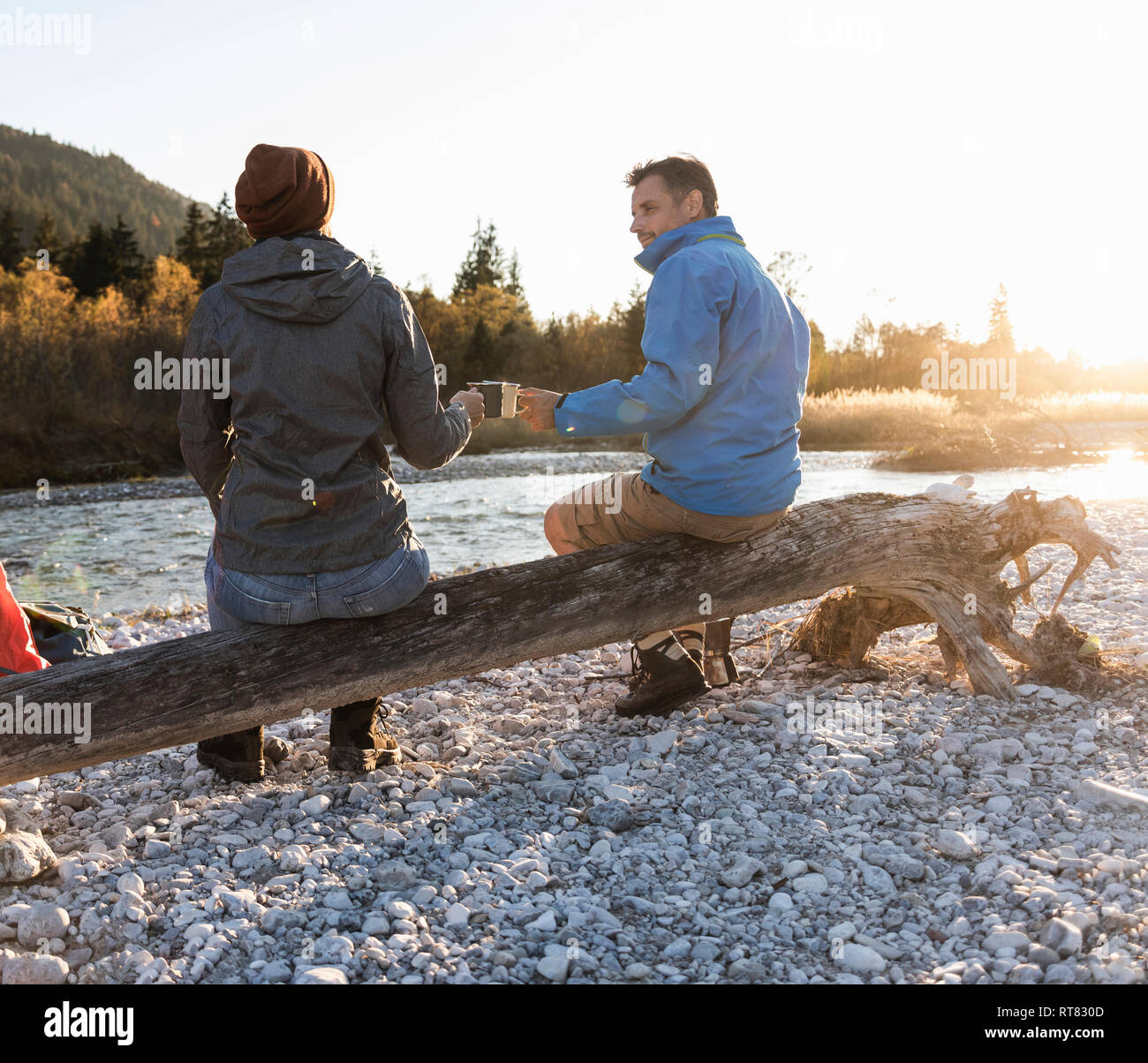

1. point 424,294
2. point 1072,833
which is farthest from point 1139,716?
point 424,294

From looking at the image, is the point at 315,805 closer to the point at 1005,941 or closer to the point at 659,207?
the point at 1005,941

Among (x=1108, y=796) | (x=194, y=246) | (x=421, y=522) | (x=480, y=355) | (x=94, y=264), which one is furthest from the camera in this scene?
(x=194, y=246)

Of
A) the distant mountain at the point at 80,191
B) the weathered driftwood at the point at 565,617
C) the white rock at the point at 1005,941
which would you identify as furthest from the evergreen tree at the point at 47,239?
the white rock at the point at 1005,941

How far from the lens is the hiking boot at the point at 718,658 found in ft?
16.1

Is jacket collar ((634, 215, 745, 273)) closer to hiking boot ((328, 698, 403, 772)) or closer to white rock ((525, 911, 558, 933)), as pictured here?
hiking boot ((328, 698, 403, 772))

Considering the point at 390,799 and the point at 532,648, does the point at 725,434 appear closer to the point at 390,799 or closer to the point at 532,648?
Result: the point at 532,648

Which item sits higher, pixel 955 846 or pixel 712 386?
pixel 712 386

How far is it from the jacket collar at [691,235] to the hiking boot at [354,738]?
2.23 meters

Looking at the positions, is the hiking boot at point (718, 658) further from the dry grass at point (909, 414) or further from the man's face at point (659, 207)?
the dry grass at point (909, 414)

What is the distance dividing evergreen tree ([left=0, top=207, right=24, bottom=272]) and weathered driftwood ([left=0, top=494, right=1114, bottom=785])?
58.0 metres

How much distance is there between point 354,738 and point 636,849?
1.32 meters

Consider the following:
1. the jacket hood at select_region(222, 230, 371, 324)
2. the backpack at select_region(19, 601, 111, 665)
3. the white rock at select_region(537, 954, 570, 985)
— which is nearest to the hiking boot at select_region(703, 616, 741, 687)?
the white rock at select_region(537, 954, 570, 985)

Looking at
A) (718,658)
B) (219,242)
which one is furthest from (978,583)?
(219,242)

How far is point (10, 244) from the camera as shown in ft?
176
